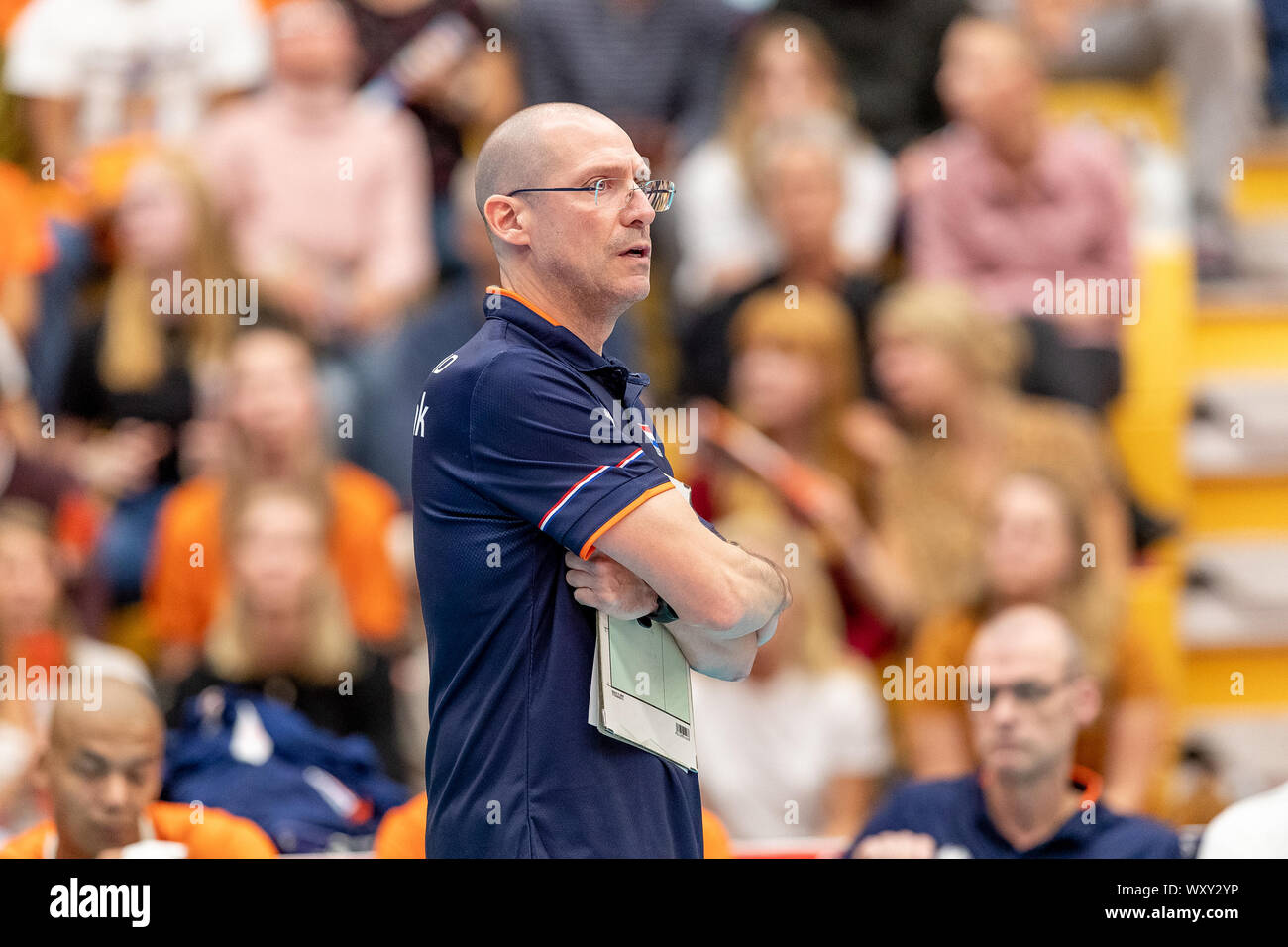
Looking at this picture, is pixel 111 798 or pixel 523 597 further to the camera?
pixel 111 798

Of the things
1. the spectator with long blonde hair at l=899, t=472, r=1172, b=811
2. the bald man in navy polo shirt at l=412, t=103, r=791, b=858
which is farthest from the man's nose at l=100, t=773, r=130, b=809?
the spectator with long blonde hair at l=899, t=472, r=1172, b=811

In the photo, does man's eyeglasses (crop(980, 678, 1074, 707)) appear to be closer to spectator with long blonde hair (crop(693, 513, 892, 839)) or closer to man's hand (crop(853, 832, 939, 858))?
man's hand (crop(853, 832, 939, 858))

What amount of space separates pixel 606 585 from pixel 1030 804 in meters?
1.58

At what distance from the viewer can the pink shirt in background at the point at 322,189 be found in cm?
521

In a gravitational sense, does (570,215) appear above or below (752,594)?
above

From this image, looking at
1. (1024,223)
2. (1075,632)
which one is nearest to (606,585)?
(1075,632)

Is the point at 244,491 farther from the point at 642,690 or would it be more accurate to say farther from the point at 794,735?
the point at 642,690

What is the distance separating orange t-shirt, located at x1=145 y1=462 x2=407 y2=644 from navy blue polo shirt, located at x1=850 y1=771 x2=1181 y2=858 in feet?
5.57

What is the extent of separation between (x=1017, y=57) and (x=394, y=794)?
292cm

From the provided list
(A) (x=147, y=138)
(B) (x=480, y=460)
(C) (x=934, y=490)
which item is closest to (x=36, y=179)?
(A) (x=147, y=138)

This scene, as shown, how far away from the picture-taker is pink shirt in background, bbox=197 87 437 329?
521 centimetres

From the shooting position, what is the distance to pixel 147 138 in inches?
214

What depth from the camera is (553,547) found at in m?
1.92
